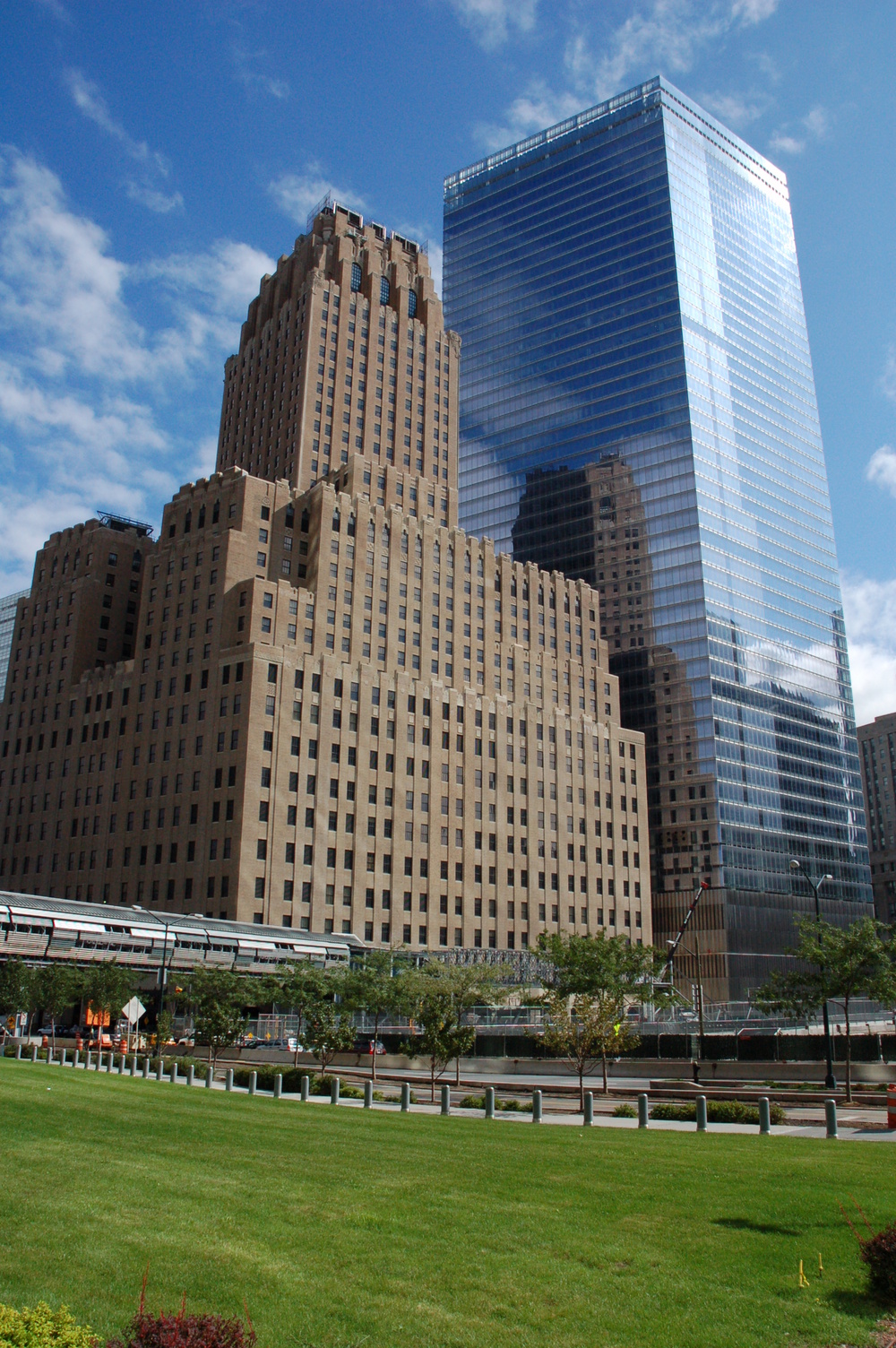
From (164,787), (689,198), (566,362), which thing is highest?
(689,198)

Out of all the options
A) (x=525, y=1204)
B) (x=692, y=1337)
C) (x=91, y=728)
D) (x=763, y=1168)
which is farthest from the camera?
(x=91, y=728)

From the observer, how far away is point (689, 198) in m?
166

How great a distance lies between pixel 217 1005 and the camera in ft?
159

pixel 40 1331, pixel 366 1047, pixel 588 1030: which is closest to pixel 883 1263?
pixel 40 1331

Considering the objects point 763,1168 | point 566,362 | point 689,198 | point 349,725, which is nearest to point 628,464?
point 566,362

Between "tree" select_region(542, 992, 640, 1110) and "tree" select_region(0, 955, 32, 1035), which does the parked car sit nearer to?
"tree" select_region(0, 955, 32, 1035)

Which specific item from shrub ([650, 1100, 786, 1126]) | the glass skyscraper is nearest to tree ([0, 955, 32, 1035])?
shrub ([650, 1100, 786, 1126])

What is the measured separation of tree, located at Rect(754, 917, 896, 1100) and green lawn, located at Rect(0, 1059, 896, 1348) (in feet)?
73.8

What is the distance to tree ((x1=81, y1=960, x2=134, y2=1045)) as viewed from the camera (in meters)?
61.3

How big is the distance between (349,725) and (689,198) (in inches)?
4522

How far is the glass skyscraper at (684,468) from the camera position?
459ft

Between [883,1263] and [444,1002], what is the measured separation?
105 ft

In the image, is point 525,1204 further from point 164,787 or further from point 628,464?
point 628,464

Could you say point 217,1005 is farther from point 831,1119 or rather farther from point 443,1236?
point 443,1236
